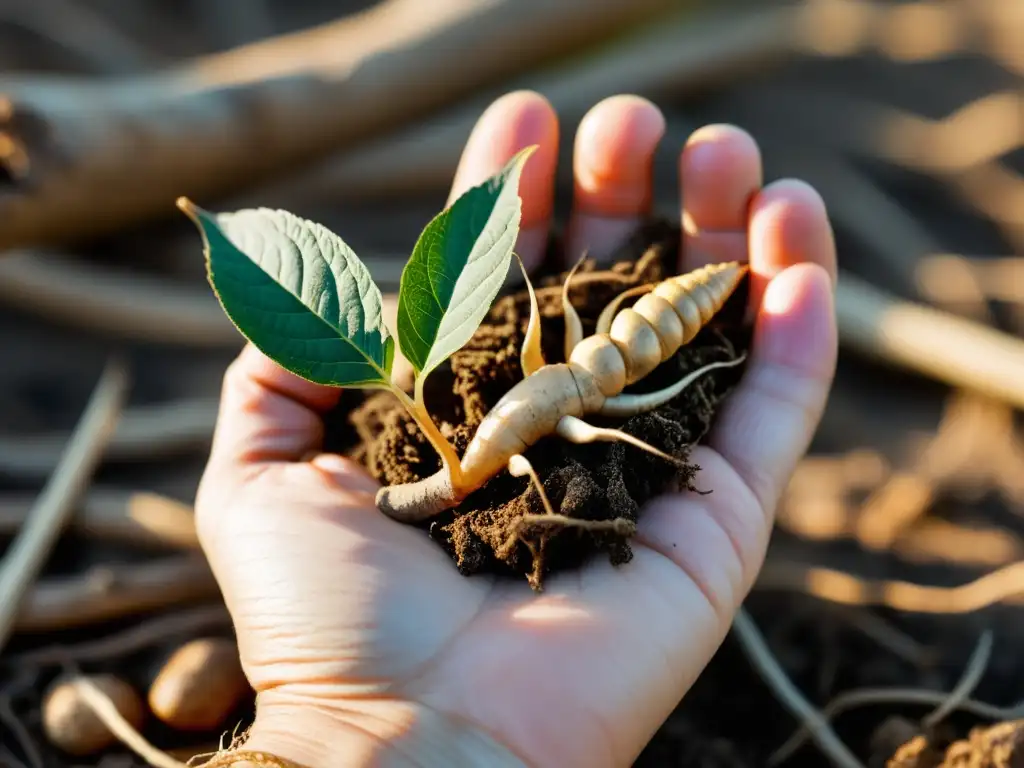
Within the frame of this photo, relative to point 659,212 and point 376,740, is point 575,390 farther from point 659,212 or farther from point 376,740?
point 659,212

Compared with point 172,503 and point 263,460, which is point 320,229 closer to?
point 263,460

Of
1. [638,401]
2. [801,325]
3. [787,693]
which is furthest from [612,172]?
[787,693]

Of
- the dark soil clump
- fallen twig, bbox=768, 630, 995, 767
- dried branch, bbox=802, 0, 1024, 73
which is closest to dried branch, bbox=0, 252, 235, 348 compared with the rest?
the dark soil clump

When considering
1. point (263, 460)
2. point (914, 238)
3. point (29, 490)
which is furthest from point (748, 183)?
point (29, 490)

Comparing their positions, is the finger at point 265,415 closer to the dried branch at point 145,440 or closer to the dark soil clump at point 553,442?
the dark soil clump at point 553,442

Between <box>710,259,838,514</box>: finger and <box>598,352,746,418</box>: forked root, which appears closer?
<box>598,352,746,418</box>: forked root

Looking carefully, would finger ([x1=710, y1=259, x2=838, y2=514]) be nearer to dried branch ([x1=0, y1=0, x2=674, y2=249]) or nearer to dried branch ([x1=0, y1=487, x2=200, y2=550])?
dried branch ([x1=0, y1=487, x2=200, y2=550])

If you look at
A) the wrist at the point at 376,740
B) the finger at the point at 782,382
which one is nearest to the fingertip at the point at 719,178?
the finger at the point at 782,382
